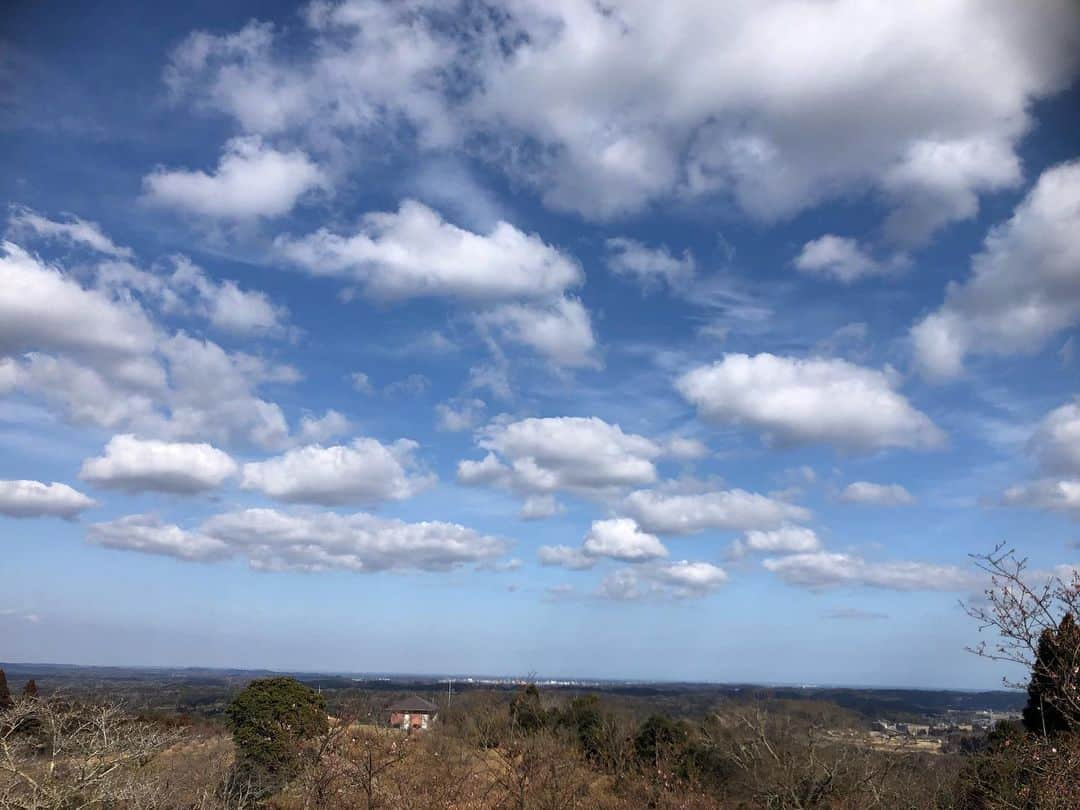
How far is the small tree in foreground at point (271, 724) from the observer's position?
1133 inches

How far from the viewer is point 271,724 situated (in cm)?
2970

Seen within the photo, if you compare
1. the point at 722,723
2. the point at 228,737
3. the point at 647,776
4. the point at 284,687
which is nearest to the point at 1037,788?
the point at 647,776

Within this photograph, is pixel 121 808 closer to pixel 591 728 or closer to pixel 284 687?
pixel 284 687

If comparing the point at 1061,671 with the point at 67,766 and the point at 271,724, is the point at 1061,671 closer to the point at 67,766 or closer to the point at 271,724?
the point at 67,766

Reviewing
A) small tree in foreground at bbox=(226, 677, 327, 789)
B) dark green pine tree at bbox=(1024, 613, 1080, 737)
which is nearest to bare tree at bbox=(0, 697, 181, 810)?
small tree in foreground at bbox=(226, 677, 327, 789)

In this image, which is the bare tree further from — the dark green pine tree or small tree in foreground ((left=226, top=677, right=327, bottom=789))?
the dark green pine tree

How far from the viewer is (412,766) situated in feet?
70.5

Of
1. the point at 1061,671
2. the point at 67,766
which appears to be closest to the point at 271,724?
the point at 67,766

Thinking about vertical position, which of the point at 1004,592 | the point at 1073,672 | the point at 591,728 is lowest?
the point at 591,728

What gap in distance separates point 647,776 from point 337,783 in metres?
14.1

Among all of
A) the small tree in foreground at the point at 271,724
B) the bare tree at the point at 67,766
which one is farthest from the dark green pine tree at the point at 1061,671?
the small tree in foreground at the point at 271,724

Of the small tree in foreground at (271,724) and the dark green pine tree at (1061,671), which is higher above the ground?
the dark green pine tree at (1061,671)

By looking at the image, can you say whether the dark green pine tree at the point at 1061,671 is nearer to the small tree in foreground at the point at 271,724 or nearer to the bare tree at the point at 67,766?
the bare tree at the point at 67,766

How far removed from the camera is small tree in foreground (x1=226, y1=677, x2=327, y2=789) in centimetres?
2878
